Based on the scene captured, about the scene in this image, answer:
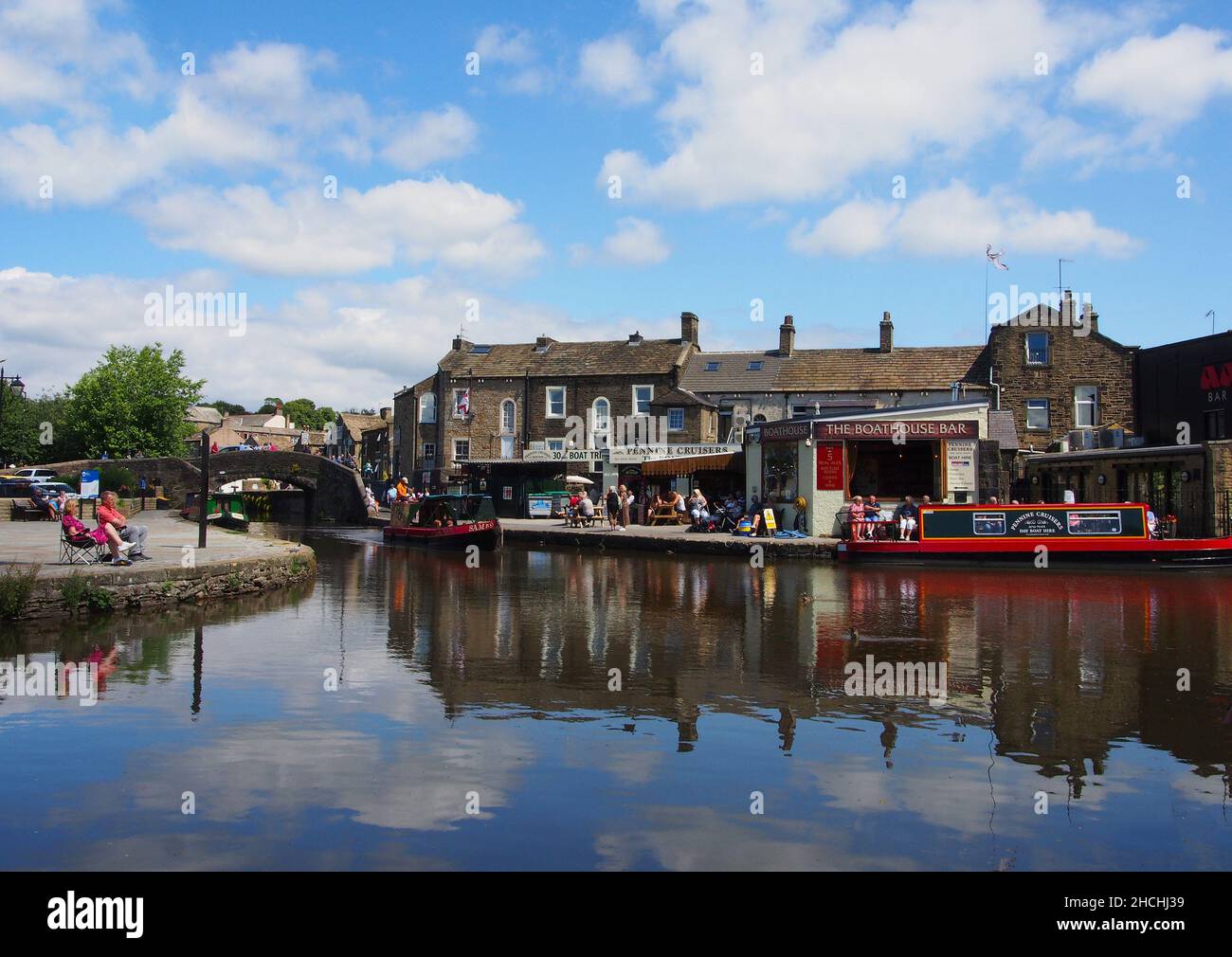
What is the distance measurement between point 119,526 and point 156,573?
7.97 ft

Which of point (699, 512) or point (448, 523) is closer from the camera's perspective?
point (448, 523)

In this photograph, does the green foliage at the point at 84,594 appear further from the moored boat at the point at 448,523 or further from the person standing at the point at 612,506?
the person standing at the point at 612,506

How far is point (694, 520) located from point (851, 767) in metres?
26.0

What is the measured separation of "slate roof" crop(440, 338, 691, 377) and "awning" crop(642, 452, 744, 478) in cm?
1270

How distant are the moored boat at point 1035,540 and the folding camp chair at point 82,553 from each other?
16.7 metres

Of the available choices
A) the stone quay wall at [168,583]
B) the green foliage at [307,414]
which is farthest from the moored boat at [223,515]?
the green foliage at [307,414]

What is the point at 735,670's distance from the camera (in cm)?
1065

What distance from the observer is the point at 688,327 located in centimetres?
5372

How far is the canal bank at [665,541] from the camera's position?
26609mm

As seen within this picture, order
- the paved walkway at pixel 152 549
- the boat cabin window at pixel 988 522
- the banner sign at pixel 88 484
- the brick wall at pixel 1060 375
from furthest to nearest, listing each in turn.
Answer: the brick wall at pixel 1060 375, the banner sign at pixel 88 484, the boat cabin window at pixel 988 522, the paved walkway at pixel 152 549

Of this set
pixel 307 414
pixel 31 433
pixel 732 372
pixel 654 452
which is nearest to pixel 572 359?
pixel 732 372

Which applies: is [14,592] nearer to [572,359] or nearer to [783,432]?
[783,432]
